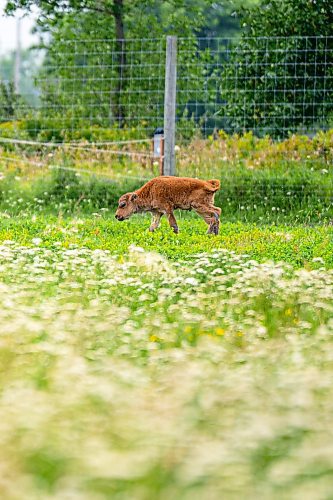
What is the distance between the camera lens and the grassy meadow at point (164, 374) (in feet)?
10.2

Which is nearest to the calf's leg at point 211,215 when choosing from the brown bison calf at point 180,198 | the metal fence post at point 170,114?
the brown bison calf at point 180,198

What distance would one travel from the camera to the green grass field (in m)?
3.08

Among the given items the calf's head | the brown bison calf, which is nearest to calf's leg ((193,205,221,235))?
the brown bison calf

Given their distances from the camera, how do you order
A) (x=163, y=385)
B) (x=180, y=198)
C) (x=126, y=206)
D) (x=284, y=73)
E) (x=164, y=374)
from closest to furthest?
(x=163, y=385) → (x=164, y=374) → (x=180, y=198) → (x=126, y=206) → (x=284, y=73)

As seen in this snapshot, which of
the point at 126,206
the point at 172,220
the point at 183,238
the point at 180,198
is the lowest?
the point at 183,238

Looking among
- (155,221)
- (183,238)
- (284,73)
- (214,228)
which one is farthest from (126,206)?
(284,73)

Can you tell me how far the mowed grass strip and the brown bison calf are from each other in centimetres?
25

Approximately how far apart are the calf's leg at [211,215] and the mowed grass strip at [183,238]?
172 millimetres

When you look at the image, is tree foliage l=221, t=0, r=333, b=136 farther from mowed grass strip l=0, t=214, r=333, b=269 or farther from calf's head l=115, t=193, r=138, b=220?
calf's head l=115, t=193, r=138, b=220

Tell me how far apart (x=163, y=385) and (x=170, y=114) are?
1029 centimetres

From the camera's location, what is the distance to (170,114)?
45.9 ft

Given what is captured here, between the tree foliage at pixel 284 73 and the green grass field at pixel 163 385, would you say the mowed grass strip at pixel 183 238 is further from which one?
the tree foliage at pixel 284 73

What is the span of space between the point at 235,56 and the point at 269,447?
13528 millimetres

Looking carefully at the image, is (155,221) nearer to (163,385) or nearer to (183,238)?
(183,238)
